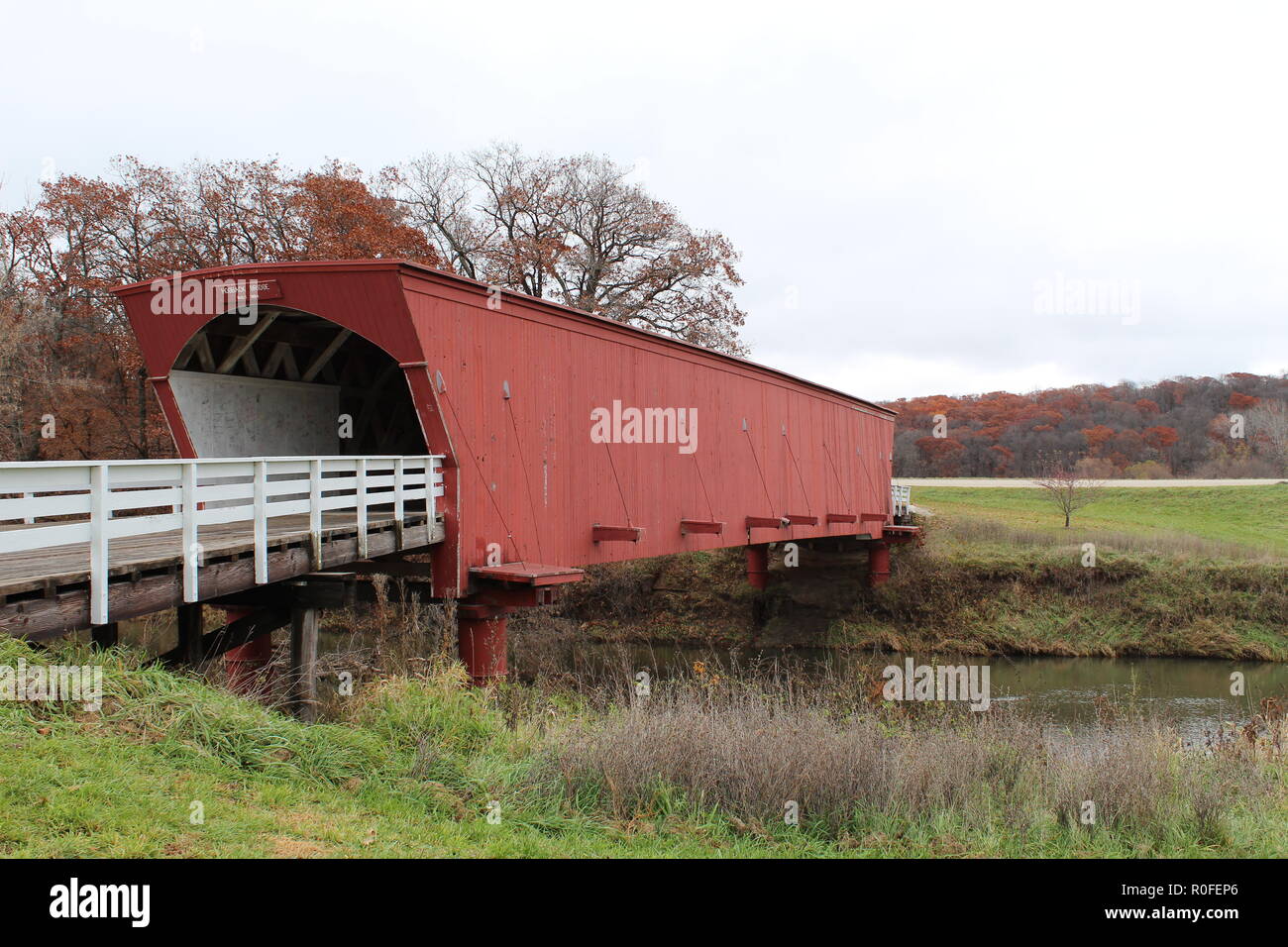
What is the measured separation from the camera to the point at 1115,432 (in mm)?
53062

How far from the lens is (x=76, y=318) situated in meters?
23.7

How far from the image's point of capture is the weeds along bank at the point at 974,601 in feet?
72.2

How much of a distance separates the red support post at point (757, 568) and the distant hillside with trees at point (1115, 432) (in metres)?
26.5

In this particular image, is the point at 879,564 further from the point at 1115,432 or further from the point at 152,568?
the point at 1115,432

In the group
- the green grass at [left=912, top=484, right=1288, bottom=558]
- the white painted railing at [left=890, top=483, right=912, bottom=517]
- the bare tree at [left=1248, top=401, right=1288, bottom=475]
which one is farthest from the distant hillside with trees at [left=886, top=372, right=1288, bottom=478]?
the white painted railing at [left=890, top=483, right=912, bottom=517]

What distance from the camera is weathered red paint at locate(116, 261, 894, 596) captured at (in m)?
9.76
